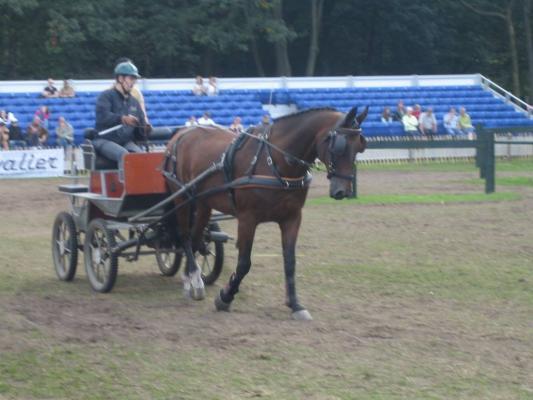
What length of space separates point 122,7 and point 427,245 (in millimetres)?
31410

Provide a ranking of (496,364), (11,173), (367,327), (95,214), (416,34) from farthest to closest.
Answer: (416,34) → (11,173) → (95,214) → (367,327) → (496,364)

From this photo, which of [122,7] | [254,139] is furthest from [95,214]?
[122,7]

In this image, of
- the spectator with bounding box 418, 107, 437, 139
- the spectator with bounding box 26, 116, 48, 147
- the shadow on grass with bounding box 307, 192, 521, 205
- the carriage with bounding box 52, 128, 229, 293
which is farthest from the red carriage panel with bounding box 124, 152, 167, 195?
the spectator with bounding box 418, 107, 437, 139

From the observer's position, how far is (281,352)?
764 centimetres

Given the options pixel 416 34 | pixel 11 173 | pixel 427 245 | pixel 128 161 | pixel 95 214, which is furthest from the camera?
pixel 416 34

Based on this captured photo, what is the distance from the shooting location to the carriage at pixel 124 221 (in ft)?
33.9

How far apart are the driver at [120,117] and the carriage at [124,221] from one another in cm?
17

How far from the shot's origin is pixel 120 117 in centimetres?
1062

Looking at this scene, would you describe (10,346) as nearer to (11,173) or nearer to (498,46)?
(11,173)

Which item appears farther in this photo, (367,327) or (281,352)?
(367,327)

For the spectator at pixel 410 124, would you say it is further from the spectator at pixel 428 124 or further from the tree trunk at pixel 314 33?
the tree trunk at pixel 314 33

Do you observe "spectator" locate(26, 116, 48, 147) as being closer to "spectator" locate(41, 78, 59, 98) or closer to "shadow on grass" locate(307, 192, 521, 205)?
"spectator" locate(41, 78, 59, 98)

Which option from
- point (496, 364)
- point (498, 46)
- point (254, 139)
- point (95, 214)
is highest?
point (498, 46)

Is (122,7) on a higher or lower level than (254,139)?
higher
